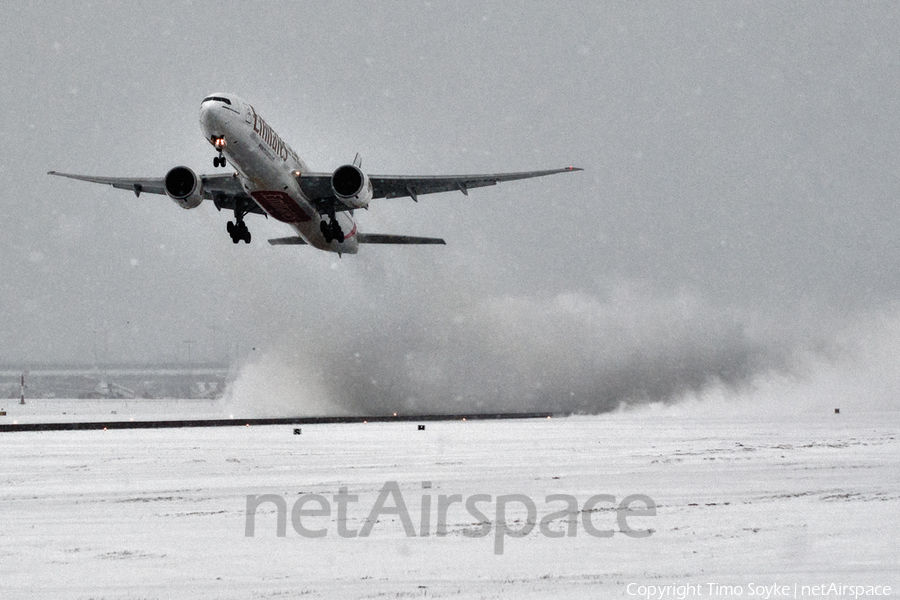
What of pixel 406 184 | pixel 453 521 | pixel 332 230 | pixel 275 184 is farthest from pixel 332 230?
pixel 453 521

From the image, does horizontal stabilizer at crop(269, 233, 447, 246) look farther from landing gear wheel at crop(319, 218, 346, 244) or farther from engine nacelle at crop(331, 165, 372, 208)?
engine nacelle at crop(331, 165, 372, 208)

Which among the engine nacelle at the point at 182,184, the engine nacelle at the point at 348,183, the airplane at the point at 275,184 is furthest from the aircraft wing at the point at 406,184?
the engine nacelle at the point at 182,184

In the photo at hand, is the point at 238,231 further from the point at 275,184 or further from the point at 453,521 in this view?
the point at 453,521

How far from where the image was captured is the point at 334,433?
4509cm

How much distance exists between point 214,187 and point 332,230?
5.83 m

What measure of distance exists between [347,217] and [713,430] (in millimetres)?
20653

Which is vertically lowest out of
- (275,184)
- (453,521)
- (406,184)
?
(453,521)

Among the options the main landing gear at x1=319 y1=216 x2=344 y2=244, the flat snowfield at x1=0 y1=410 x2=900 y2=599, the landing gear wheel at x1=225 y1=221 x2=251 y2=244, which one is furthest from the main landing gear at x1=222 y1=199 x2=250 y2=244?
the flat snowfield at x1=0 y1=410 x2=900 y2=599

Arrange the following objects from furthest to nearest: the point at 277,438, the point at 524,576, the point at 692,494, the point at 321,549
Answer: the point at 277,438 → the point at 692,494 → the point at 321,549 → the point at 524,576

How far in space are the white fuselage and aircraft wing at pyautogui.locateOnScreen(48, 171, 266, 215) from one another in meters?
2.15

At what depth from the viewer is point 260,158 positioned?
124 ft

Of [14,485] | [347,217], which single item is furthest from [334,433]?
[14,485]

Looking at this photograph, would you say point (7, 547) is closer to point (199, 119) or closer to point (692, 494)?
point (692, 494)

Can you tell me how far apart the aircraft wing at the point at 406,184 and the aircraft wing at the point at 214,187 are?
3.30 meters
